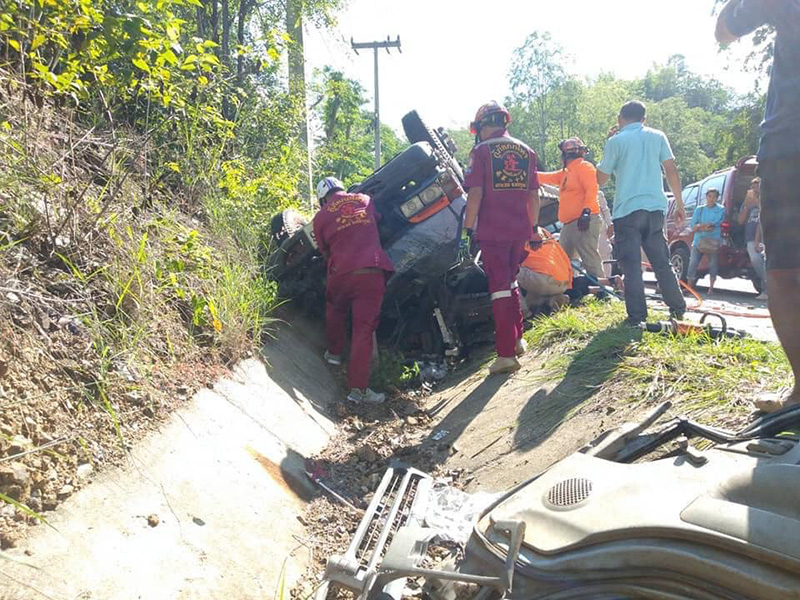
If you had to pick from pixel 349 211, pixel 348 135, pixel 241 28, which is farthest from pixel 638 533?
pixel 348 135

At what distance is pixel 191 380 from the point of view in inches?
119

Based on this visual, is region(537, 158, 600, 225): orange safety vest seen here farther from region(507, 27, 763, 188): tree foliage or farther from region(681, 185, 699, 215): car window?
region(507, 27, 763, 188): tree foliage

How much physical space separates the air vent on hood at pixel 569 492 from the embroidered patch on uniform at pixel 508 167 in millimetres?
3205

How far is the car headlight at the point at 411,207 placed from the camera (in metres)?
5.32

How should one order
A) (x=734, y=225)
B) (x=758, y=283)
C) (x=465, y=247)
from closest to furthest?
(x=465, y=247) → (x=758, y=283) → (x=734, y=225)

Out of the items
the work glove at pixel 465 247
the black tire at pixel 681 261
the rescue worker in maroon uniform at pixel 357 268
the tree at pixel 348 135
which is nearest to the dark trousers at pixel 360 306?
the rescue worker in maroon uniform at pixel 357 268

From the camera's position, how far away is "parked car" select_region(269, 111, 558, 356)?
5.28 meters

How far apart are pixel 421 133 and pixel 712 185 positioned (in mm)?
6513

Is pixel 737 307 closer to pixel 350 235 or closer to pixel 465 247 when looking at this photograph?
pixel 465 247

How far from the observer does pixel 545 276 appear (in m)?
5.68

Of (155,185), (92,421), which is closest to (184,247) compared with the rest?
(155,185)

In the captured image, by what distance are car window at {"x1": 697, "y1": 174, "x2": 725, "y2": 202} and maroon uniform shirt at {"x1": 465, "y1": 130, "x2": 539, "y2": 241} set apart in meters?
6.77

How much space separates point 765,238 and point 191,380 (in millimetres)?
2692

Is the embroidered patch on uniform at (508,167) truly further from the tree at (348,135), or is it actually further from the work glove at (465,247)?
the tree at (348,135)
